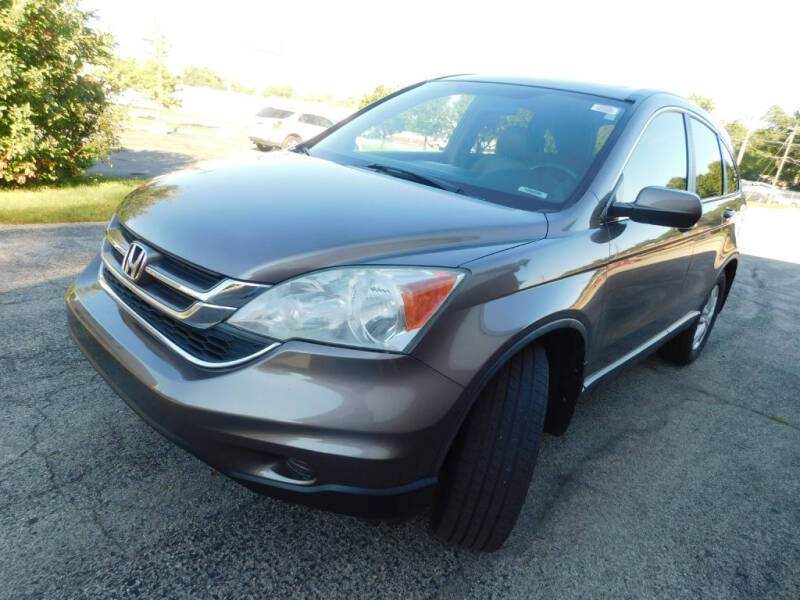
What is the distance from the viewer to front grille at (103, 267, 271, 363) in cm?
164

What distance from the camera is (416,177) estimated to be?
8.18 feet

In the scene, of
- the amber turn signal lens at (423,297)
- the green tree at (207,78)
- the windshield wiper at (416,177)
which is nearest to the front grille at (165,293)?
the amber turn signal lens at (423,297)

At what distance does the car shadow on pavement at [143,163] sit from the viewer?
34.0ft

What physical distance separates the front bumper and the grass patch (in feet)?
17.1

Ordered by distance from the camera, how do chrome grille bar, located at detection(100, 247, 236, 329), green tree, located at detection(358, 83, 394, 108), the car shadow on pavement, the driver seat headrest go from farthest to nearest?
green tree, located at detection(358, 83, 394, 108)
the car shadow on pavement
the driver seat headrest
chrome grille bar, located at detection(100, 247, 236, 329)

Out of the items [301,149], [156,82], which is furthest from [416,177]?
[156,82]

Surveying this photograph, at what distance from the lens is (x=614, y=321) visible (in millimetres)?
2551

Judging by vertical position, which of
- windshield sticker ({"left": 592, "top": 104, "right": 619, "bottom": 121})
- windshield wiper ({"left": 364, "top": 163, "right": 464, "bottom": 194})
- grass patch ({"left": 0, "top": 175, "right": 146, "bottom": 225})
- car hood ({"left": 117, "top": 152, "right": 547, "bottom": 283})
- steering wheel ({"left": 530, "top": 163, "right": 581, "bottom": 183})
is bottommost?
grass patch ({"left": 0, "top": 175, "right": 146, "bottom": 225})

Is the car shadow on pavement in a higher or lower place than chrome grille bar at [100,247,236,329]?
lower

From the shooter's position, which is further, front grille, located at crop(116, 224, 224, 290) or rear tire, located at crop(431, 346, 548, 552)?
rear tire, located at crop(431, 346, 548, 552)

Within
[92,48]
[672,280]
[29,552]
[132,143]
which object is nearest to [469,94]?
[672,280]

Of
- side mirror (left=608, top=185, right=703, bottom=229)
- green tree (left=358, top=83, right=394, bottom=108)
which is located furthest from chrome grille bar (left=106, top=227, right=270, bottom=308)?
green tree (left=358, top=83, right=394, bottom=108)

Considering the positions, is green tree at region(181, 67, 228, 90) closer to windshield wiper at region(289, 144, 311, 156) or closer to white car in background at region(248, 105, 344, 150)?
white car in background at region(248, 105, 344, 150)

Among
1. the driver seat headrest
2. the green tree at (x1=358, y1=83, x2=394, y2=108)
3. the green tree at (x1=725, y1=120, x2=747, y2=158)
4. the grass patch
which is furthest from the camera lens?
the green tree at (x1=725, y1=120, x2=747, y2=158)
